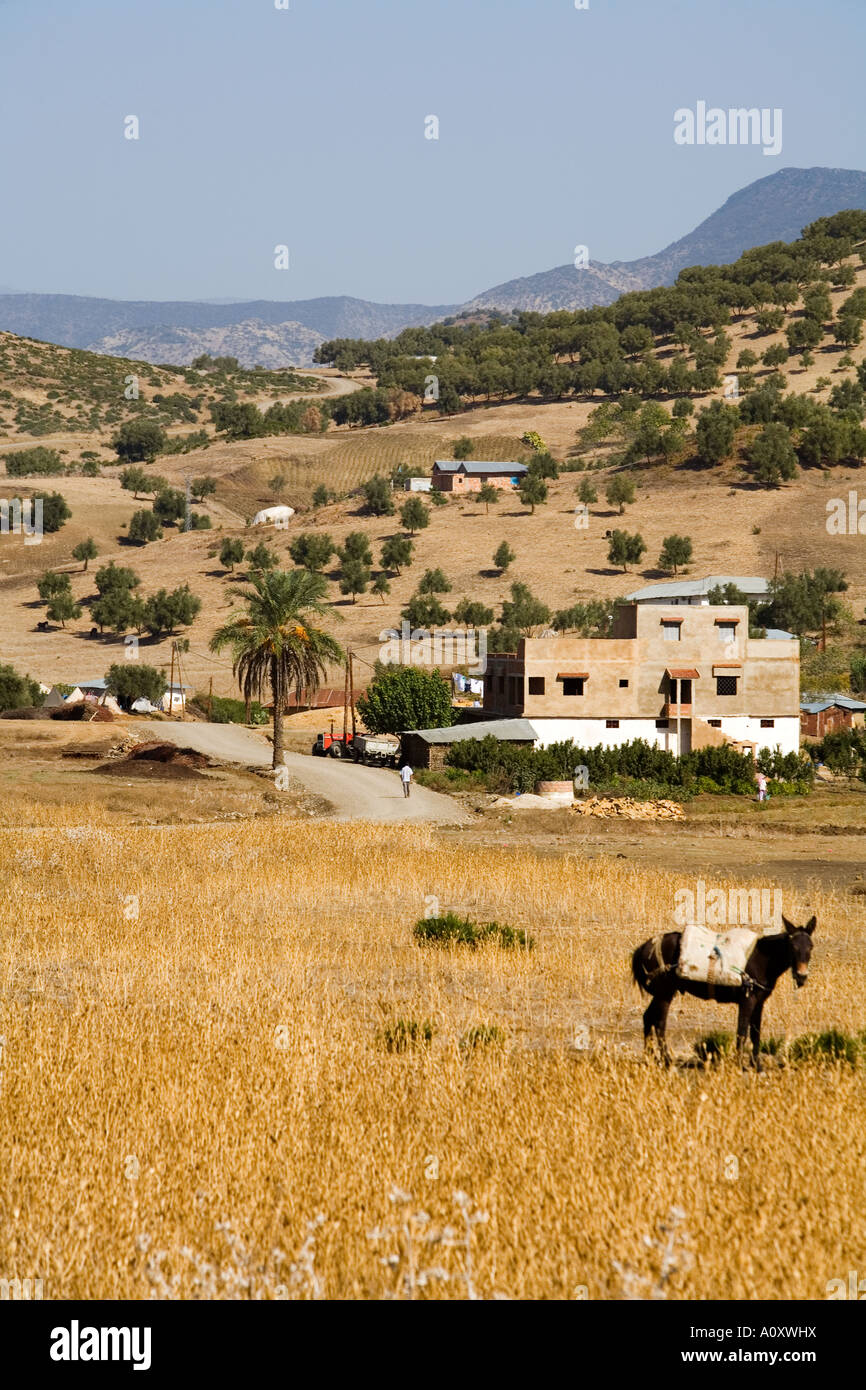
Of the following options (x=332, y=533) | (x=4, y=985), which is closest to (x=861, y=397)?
(x=332, y=533)

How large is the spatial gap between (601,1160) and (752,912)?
16573 millimetres

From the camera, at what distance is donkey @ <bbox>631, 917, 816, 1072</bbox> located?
14430 mm

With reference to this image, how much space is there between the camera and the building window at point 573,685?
67.4 m

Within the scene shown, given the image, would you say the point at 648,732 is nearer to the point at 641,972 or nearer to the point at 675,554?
the point at 641,972

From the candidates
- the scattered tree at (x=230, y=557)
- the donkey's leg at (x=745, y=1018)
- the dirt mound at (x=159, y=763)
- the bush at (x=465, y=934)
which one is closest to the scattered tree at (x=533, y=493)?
the scattered tree at (x=230, y=557)

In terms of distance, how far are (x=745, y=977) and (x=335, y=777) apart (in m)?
49.0

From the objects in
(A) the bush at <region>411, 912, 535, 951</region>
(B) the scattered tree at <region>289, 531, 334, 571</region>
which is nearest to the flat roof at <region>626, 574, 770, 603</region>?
(B) the scattered tree at <region>289, 531, 334, 571</region>

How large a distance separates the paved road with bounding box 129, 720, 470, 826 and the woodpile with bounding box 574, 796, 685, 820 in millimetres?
5081

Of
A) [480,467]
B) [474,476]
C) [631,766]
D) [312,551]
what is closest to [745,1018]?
[631,766]

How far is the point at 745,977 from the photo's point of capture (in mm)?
14672

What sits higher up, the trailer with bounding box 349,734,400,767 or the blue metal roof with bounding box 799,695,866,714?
the blue metal roof with bounding box 799,695,866,714

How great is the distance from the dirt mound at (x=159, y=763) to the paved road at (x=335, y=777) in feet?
7.18

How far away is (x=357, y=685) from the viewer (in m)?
103

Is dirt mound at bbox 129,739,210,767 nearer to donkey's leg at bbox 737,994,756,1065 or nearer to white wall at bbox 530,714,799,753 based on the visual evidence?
white wall at bbox 530,714,799,753
